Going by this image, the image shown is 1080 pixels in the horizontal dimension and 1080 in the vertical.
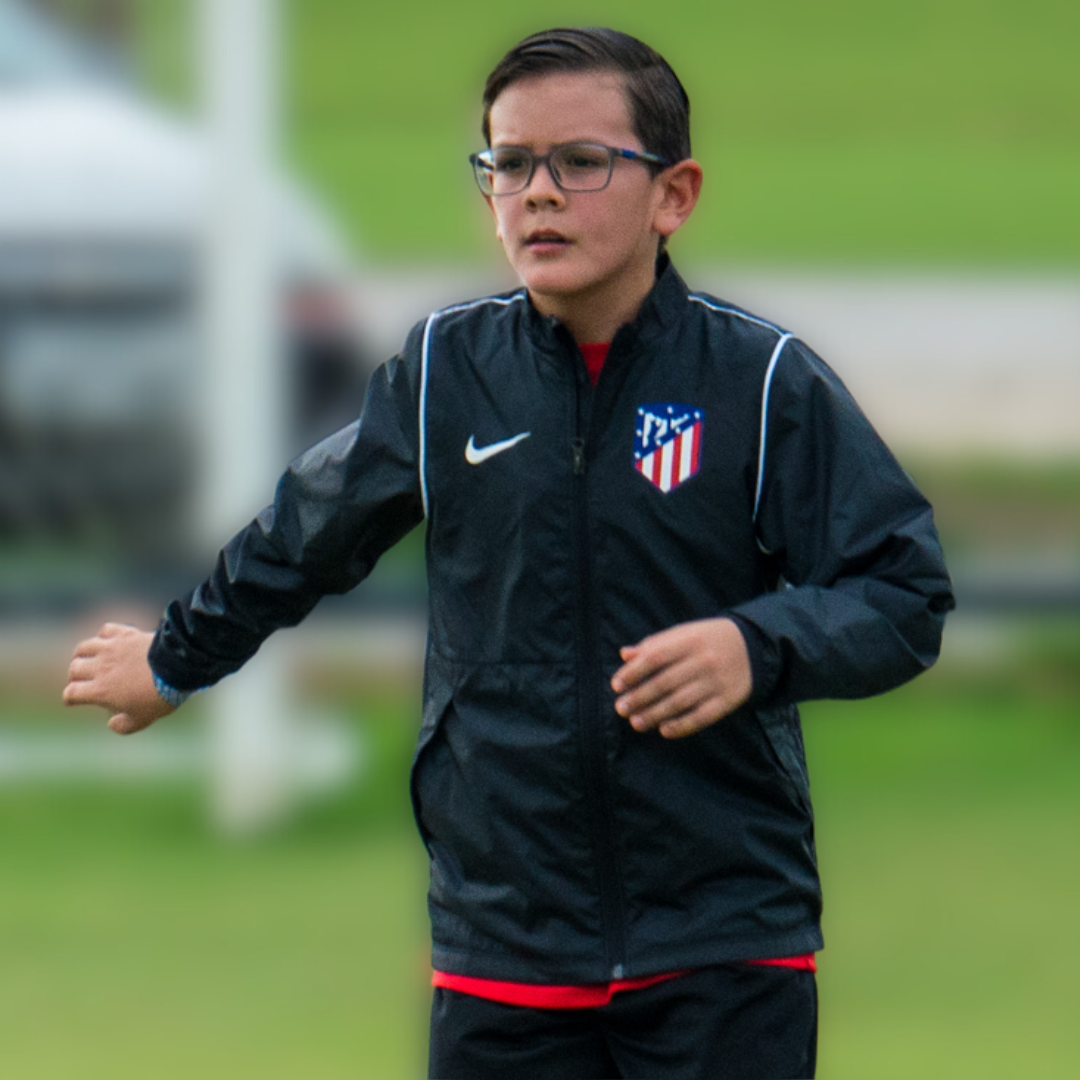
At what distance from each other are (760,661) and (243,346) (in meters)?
3.57

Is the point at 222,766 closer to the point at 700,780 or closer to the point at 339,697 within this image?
the point at 339,697

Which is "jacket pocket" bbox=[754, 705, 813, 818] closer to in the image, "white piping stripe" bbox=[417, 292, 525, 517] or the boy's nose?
"white piping stripe" bbox=[417, 292, 525, 517]

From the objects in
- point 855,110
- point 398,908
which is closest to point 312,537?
point 398,908

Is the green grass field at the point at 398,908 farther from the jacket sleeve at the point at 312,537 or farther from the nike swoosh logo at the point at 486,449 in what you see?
the nike swoosh logo at the point at 486,449

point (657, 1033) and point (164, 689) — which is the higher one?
point (164, 689)

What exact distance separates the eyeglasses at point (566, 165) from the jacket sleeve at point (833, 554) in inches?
9.2

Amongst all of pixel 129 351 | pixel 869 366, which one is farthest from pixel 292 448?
pixel 869 366

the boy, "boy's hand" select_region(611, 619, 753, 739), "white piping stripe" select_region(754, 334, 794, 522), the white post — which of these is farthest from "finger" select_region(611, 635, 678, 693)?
the white post

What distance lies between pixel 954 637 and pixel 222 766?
2.11 m

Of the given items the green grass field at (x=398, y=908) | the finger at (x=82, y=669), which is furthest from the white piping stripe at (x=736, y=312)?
the green grass field at (x=398, y=908)

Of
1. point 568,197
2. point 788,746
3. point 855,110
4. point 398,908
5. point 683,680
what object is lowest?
point 398,908

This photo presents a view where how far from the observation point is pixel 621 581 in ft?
6.43

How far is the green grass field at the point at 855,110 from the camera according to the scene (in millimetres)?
6215

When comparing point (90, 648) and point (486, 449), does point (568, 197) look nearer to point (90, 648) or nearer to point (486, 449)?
point (486, 449)
